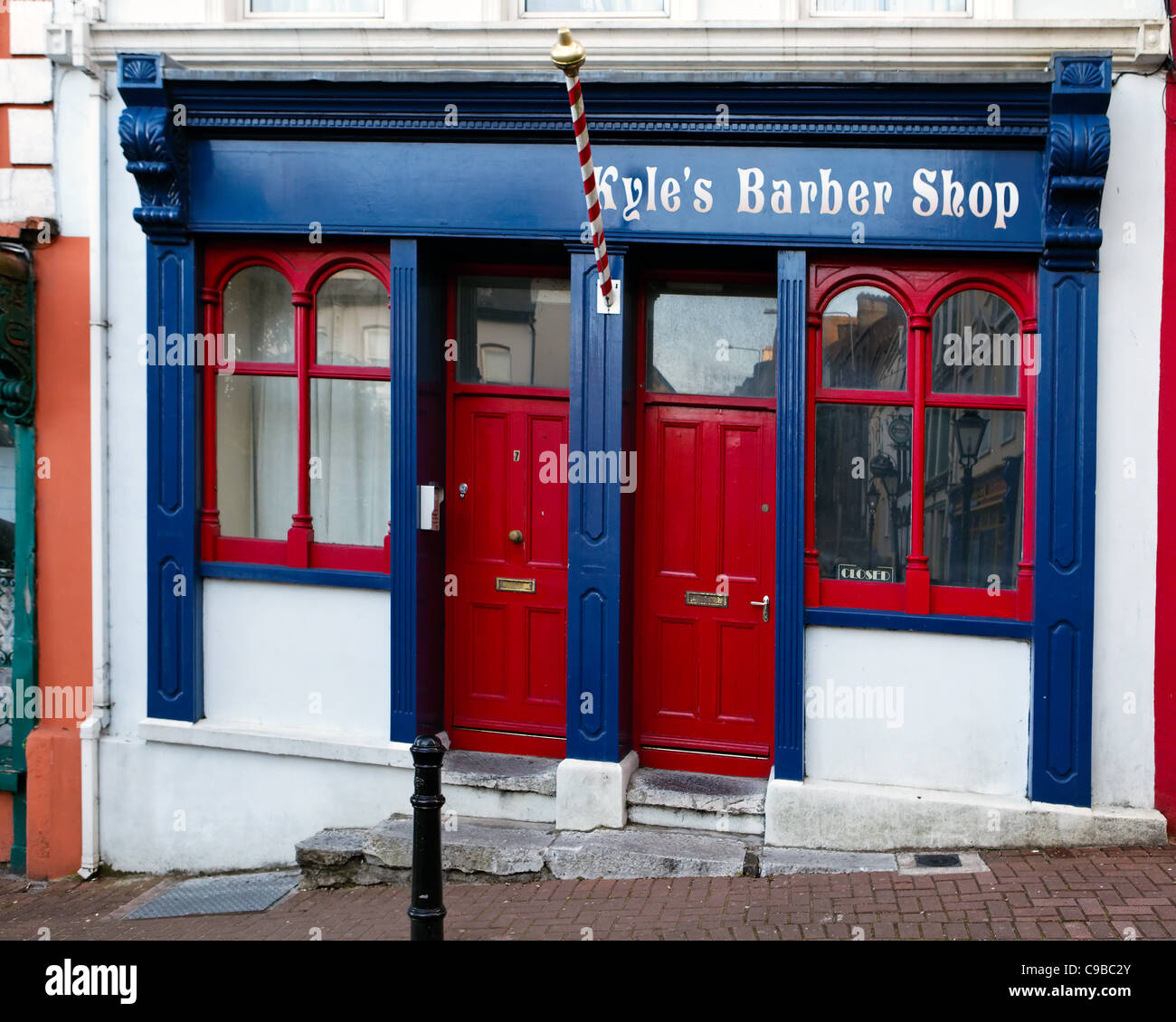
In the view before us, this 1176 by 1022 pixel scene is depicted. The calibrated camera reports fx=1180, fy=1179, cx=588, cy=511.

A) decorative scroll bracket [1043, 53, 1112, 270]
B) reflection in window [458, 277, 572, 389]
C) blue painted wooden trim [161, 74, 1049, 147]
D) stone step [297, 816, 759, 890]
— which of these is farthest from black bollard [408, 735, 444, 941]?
decorative scroll bracket [1043, 53, 1112, 270]

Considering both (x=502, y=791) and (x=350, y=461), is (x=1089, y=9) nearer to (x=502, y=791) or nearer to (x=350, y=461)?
(x=350, y=461)

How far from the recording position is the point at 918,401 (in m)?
6.41

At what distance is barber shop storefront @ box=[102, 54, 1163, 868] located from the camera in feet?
20.4

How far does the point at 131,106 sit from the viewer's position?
681 centimetres

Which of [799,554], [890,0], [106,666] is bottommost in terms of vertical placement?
[106,666]

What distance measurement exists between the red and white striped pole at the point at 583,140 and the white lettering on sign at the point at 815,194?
409 mm

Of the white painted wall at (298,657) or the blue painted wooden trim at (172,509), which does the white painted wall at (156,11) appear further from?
the white painted wall at (298,657)

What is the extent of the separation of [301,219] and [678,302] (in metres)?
2.26

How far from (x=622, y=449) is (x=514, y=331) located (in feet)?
3.57

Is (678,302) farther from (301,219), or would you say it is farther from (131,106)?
(131,106)

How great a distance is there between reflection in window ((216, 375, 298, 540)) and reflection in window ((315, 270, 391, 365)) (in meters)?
0.43

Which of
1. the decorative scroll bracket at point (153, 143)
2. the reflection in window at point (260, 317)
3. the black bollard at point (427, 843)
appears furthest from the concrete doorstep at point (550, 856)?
the decorative scroll bracket at point (153, 143)
